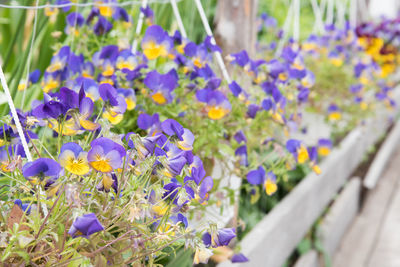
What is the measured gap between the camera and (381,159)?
3.19 metres

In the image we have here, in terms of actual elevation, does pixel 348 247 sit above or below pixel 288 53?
→ below

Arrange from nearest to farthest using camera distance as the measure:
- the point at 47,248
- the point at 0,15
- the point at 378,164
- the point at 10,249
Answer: the point at 10,249, the point at 47,248, the point at 0,15, the point at 378,164

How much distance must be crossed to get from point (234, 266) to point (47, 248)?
0.69 meters

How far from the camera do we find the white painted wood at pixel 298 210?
4.92 ft

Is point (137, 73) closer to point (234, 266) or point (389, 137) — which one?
point (234, 266)

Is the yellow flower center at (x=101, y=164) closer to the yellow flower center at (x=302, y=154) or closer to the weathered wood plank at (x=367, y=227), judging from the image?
the yellow flower center at (x=302, y=154)

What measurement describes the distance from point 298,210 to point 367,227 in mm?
1017

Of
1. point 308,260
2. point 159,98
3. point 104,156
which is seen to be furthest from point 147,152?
point 308,260

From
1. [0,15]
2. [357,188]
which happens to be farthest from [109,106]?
[357,188]

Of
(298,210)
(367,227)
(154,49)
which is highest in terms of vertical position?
(154,49)

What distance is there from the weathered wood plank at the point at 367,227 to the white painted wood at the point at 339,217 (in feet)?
0.14

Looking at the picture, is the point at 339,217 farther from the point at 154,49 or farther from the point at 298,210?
the point at 154,49

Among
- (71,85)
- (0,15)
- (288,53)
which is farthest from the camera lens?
(0,15)

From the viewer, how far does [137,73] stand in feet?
3.44
